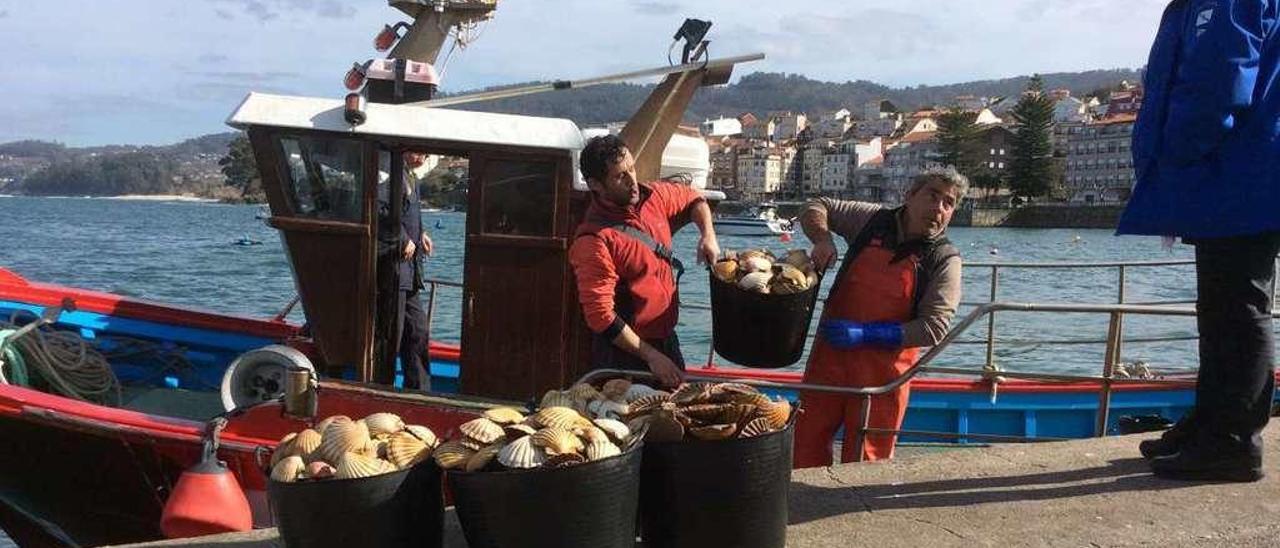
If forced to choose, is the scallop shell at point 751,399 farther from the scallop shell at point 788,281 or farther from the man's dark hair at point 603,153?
the man's dark hair at point 603,153

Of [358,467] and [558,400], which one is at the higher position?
[558,400]

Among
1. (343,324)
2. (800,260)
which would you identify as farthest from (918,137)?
(800,260)

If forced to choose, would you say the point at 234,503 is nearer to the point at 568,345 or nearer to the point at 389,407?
the point at 389,407

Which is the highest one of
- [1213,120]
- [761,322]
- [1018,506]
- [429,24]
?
[429,24]

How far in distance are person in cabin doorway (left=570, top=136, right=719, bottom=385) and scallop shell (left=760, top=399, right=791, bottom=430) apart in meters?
0.85

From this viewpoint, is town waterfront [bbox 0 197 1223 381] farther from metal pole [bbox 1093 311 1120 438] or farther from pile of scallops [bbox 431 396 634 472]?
pile of scallops [bbox 431 396 634 472]

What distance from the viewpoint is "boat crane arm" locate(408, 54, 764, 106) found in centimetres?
618

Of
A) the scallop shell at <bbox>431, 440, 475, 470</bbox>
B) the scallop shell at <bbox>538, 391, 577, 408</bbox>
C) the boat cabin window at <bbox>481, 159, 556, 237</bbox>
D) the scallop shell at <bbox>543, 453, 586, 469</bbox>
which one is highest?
the boat cabin window at <bbox>481, 159, 556, 237</bbox>

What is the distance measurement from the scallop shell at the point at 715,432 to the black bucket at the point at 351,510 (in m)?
0.80

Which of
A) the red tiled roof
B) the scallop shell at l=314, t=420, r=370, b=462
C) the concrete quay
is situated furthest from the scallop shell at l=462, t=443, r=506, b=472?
the red tiled roof

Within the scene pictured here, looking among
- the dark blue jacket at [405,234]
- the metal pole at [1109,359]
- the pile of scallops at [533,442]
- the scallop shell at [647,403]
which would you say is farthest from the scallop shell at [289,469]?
the metal pole at [1109,359]

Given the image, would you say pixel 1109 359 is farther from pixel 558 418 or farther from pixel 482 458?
pixel 482 458

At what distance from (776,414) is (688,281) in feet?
80.1

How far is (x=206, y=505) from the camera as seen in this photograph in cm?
474
